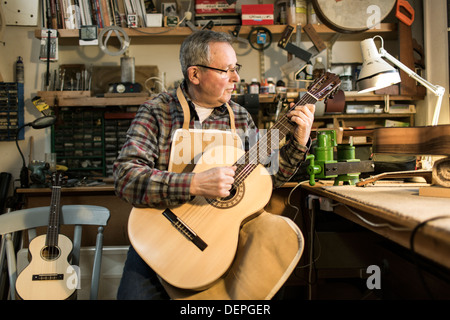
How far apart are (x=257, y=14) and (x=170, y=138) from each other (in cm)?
185

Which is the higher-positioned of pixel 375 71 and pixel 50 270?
pixel 375 71

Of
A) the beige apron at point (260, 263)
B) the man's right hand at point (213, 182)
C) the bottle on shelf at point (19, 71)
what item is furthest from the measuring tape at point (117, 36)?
the beige apron at point (260, 263)

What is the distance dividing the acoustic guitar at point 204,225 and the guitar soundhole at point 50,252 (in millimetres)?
718

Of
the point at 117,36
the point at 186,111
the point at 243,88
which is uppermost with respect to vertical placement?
the point at 117,36

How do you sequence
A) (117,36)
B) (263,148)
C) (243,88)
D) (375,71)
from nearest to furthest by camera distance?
(263,148), (375,71), (117,36), (243,88)

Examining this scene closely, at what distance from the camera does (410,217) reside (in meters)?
0.73

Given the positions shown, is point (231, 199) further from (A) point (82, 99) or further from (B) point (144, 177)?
(A) point (82, 99)

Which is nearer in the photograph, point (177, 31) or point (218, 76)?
point (218, 76)

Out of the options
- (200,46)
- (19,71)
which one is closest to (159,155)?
(200,46)

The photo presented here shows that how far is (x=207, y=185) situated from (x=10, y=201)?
227 cm

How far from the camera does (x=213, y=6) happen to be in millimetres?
2865

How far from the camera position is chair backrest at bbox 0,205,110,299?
4.86 ft

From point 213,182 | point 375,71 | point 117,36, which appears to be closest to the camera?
point 213,182

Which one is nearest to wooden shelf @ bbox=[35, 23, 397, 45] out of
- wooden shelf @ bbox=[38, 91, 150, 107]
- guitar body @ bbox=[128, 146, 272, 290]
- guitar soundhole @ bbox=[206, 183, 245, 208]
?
wooden shelf @ bbox=[38, 91, 150, 107]
